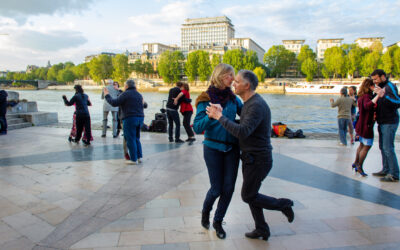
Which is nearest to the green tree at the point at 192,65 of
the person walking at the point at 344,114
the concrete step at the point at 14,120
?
the concrete step at the point at 14,120

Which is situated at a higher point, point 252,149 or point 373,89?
point 373,89

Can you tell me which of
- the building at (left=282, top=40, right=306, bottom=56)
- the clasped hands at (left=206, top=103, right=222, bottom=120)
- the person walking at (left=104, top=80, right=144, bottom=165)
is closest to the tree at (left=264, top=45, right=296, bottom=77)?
the building at (left=282, top=40, right=306, bottom=56)

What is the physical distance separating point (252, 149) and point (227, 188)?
0.53 metres

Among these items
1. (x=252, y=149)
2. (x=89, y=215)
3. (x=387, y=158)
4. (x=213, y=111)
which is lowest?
(x=89, y=215)

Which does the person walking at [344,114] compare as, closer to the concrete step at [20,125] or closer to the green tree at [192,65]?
the concrete step at [20,125]

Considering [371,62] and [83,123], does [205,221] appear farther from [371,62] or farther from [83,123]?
[371,62]

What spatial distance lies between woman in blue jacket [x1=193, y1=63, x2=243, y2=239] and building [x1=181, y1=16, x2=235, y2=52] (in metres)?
148

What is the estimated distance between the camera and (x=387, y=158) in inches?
207

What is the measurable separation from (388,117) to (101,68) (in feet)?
399

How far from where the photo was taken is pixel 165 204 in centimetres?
407

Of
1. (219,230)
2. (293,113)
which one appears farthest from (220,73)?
(293,113)

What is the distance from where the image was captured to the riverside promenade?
3.07 m

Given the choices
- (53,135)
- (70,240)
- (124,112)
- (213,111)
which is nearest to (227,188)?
(213,111)

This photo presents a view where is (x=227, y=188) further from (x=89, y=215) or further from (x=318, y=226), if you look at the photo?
(x=89, y=215)
